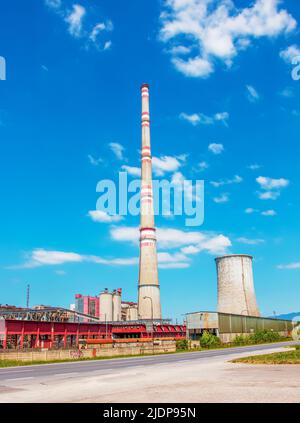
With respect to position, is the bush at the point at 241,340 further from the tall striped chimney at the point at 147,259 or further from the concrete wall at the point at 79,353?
the concrete wall at the point at 79,353

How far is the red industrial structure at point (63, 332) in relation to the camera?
4972 centimetres

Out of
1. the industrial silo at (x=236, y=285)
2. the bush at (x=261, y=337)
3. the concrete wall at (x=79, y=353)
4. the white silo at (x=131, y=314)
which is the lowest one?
the bush at (x=261, y=337)

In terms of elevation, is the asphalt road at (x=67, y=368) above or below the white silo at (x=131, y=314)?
below

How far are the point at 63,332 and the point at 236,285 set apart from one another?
33.2 metres

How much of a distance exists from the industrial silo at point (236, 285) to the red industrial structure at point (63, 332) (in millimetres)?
12316

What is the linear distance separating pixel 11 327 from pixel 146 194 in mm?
40210

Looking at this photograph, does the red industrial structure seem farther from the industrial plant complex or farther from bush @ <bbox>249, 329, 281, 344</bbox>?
bush @ <bbox>249, 329, 281, 344</bbox>

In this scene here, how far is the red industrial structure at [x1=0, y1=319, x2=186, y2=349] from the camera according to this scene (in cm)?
4972

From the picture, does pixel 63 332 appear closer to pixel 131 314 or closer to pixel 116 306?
pixel 116 306

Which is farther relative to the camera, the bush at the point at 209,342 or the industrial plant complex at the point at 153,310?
the industrial plant complex at the point at 153,310

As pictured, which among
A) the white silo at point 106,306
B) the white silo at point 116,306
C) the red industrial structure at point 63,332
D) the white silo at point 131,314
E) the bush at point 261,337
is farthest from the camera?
the white silo at point 131,314

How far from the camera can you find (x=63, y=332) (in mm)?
58625

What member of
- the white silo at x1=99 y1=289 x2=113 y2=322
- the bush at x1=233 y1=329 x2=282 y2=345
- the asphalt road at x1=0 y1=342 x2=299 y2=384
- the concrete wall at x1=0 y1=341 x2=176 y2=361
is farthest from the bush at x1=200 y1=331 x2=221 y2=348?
the white silo at x1=99 y1=289 x2=113 y2=322

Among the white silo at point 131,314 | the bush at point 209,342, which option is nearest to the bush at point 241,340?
the bush at point 209,342
